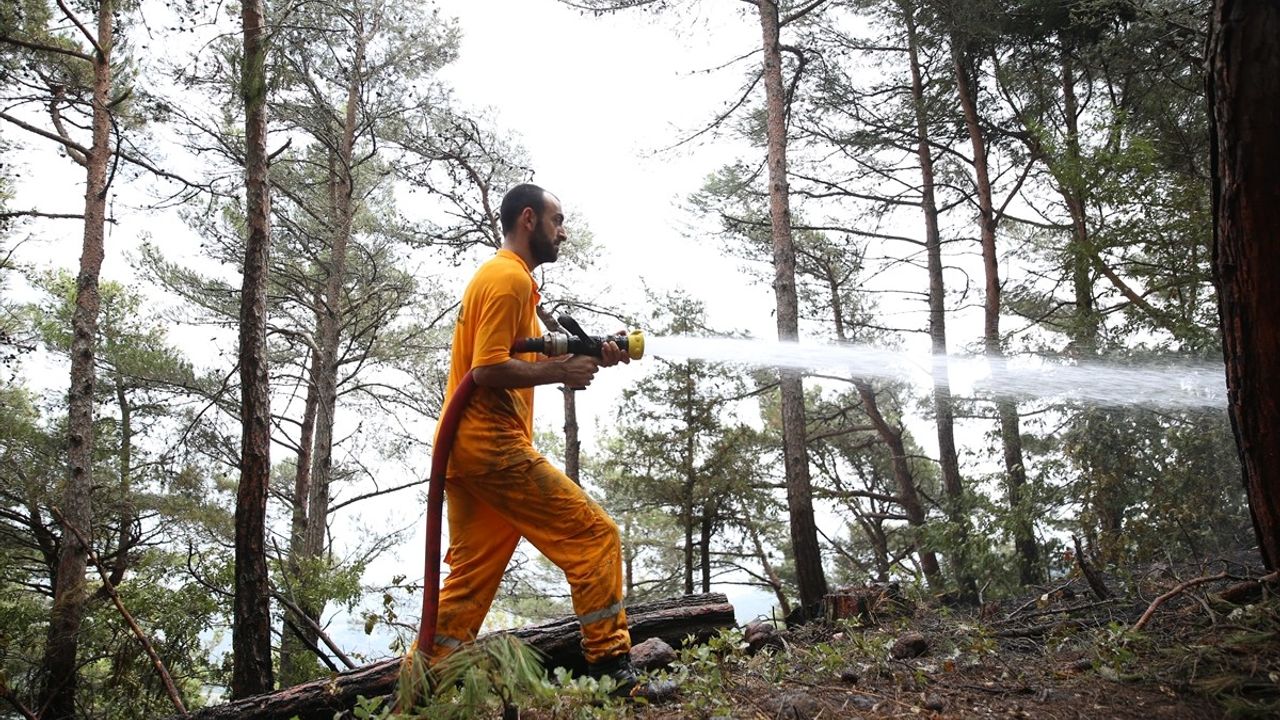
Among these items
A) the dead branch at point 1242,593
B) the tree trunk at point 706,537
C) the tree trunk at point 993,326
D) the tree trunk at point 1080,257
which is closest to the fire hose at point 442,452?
the dead branch at point 1242,593

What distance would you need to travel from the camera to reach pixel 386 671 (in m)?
4.34

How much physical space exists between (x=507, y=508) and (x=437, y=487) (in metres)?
0.33

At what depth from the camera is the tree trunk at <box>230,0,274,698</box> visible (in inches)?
208

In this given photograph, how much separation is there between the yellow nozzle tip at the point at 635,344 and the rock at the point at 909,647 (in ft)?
8.28

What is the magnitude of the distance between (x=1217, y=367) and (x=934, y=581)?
6.12m

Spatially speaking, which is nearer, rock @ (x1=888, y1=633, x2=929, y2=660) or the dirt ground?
the dirt ground

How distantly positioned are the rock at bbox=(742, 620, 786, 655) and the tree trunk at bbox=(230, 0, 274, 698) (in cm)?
339

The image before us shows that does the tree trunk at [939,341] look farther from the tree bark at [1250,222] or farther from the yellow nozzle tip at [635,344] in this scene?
the yellow nozzle tip at [635,344]

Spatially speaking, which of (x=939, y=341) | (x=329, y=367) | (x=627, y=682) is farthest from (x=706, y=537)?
(x=627, y=682)

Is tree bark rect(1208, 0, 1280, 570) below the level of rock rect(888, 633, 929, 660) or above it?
above

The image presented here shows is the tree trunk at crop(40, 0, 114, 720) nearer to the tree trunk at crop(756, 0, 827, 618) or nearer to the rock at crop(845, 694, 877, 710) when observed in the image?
the rock at crop(845, 694, 877, 710)

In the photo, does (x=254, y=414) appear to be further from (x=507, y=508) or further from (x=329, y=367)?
(x=329, y=367)

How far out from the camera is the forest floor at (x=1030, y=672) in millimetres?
2934

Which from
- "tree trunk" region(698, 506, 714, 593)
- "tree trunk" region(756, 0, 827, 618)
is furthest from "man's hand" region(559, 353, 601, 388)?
"tree trunk" region(698, 506, 714, 593)
